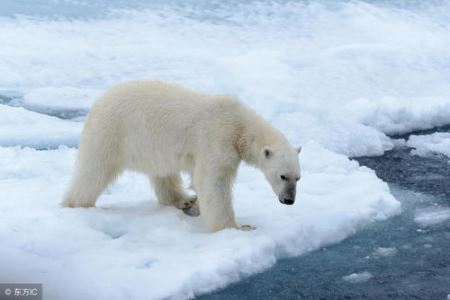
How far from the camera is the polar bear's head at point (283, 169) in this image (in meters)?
4.74

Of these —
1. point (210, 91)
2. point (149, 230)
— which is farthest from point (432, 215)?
point (210, 91)

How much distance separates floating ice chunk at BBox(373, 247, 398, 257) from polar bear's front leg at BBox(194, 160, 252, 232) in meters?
0.96

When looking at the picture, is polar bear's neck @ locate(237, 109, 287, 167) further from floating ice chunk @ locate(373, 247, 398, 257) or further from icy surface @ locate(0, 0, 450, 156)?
icy surface @ locate(0, 0, 450, 156)

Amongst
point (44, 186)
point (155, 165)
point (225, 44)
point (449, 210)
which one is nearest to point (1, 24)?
→ point (225, 44)

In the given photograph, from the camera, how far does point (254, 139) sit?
4.89 m

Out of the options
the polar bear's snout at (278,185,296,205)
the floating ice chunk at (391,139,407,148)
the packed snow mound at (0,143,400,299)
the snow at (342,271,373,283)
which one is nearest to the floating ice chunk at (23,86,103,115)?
the packed snow mound at (0,143,400,299)

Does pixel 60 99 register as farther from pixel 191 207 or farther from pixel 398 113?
pixel 398 113

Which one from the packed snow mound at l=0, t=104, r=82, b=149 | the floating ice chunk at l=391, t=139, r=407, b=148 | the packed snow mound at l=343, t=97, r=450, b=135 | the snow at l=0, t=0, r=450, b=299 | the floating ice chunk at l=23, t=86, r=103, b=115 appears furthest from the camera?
the floating ice chunk at l=23, t=86, r=103, b=115

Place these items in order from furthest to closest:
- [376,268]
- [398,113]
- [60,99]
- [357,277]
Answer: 1. [60,99]
2. [398,113]
3. [376,268]
4. [357,277]

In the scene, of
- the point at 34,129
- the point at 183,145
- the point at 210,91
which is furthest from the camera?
the point at 210,91

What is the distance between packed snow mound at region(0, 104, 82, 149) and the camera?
697 centimetres

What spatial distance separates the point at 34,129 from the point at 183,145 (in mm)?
2835

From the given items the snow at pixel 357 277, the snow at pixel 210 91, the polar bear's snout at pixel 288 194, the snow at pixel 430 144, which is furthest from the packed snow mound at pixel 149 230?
the snow at pixel 430 144

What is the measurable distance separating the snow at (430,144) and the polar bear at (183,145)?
9.05 feet
